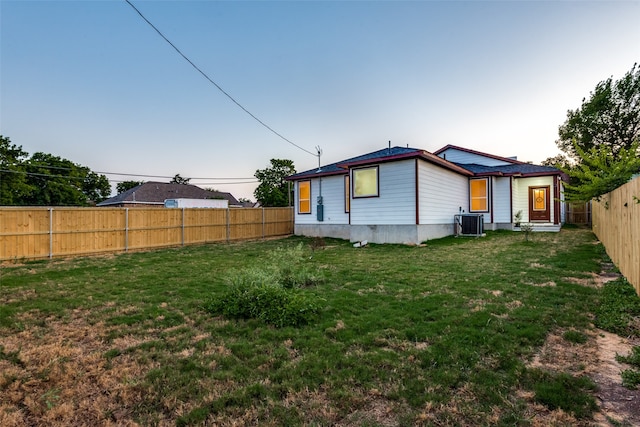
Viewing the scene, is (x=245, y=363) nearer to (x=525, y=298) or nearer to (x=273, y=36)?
(x=525, y=298)

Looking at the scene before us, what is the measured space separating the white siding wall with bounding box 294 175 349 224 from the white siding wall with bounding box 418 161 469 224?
3907mm

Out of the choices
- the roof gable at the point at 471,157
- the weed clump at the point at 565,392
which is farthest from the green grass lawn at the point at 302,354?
the roof gable at the point at 471,157

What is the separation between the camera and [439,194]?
12.6m

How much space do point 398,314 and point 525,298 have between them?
2.08 metres

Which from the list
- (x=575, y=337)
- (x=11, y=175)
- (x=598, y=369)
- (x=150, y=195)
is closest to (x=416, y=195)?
(x=575, y=337)

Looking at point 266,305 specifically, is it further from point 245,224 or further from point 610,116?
point 610,116

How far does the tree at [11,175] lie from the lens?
24781 mm

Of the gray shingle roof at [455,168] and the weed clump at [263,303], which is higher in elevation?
the gray shingle roof at [455,168]

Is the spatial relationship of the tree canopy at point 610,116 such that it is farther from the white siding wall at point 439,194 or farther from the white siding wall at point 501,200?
the white siding wall at point 439,194

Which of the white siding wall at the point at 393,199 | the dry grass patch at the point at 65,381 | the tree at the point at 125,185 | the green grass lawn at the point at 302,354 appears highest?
the tree at the point at 125,185

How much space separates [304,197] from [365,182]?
4848 millimetres

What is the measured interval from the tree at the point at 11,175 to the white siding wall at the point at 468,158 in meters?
33.2

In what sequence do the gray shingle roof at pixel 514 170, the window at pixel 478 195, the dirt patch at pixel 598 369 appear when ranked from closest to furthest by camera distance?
the dirt patch at pixel 598 369
the gray shingle roof at pixel 514 170
the window at pixel 478 195

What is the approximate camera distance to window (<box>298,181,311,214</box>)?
16.1 metres
